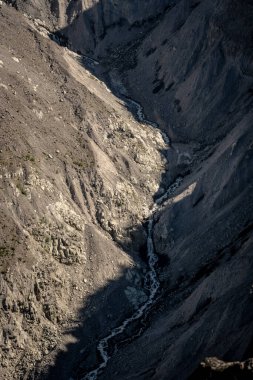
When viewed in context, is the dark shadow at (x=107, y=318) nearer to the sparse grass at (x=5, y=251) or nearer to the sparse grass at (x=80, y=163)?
the sparse grass at (x=5, y=251)

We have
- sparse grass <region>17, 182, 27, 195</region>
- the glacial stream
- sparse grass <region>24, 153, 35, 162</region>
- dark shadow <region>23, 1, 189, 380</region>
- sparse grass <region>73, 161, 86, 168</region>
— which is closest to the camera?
dark shadow <region>23, 1, 189, 380</region>

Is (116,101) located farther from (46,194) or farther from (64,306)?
(64,306)

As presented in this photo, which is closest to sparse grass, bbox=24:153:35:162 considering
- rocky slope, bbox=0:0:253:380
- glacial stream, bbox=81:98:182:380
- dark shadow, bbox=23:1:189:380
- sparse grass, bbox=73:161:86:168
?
rocky slope, bbox=0:0:253:380

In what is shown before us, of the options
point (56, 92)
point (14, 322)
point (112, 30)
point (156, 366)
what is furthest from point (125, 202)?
point (112, 30)

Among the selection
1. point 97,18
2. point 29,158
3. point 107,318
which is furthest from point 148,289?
point 97,18

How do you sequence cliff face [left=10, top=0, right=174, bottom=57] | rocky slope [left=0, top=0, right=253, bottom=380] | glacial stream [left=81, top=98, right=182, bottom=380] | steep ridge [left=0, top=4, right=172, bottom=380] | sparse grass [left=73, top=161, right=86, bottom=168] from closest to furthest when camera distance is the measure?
rocky slope [left=0, top=0, right=253, bottom=380], glacial stream [left=81, top=98, right=182, bottom=380], steep ridge [left=0, top=4, right=172, bottom=380], sparse grass [left=73, top=161, right=86, bottom=168], cliff face [left=10, top=0, right=174, bottom=57]

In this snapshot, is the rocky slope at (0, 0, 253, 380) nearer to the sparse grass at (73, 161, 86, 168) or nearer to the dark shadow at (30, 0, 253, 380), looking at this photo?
the dark shadow at (30, 0, 253, 380)

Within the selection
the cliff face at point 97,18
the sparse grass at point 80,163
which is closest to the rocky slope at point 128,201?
the sparse grass at point 80,163

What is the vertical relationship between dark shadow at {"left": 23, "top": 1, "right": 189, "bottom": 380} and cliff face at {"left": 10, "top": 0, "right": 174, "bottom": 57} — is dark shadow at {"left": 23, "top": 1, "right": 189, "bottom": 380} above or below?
below
